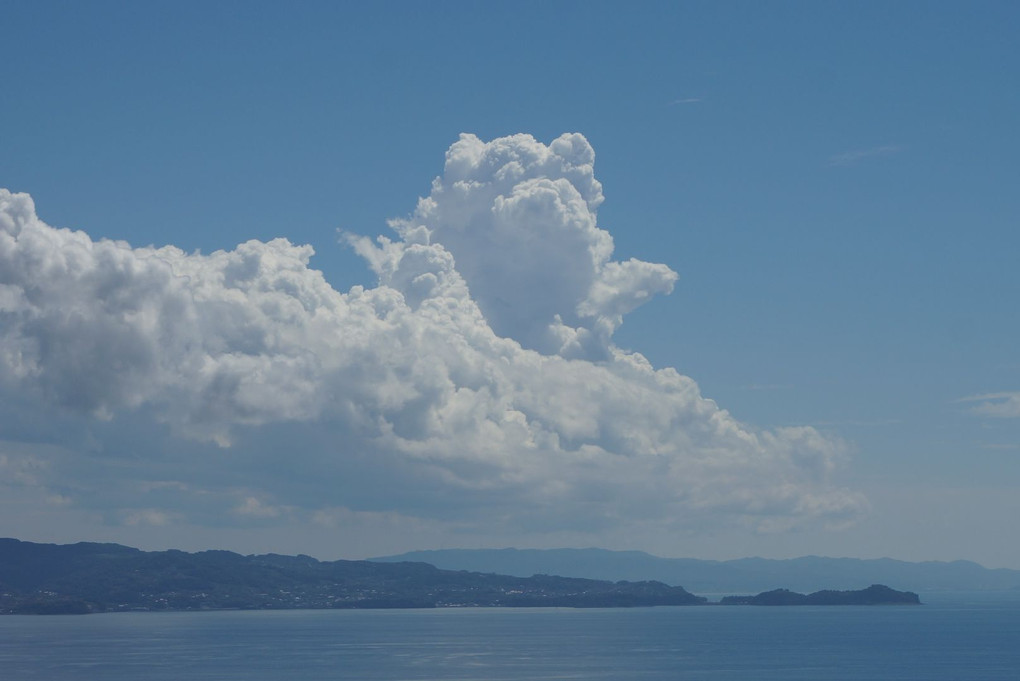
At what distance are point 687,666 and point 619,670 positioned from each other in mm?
15397

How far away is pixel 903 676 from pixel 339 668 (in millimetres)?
90934

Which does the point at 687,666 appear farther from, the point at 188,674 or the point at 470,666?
the point at 188,674

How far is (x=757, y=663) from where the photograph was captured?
200 m

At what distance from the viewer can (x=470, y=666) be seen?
190125mm

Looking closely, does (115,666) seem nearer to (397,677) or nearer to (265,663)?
(265,663)

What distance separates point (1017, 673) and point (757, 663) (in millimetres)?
42289

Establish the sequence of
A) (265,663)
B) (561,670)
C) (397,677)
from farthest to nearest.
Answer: (265,663) → (561,670) → (397,677)

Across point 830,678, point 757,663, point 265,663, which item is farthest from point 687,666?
point 265,663

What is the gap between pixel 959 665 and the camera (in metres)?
196

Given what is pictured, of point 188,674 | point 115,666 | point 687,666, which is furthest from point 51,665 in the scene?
point 687,666

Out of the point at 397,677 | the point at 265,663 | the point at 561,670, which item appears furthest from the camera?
the point at 265,663

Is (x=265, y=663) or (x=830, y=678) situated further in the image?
(x=265, y=663)

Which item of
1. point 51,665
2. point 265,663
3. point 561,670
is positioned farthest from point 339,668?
point 51,665

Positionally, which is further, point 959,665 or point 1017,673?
point 959,665
